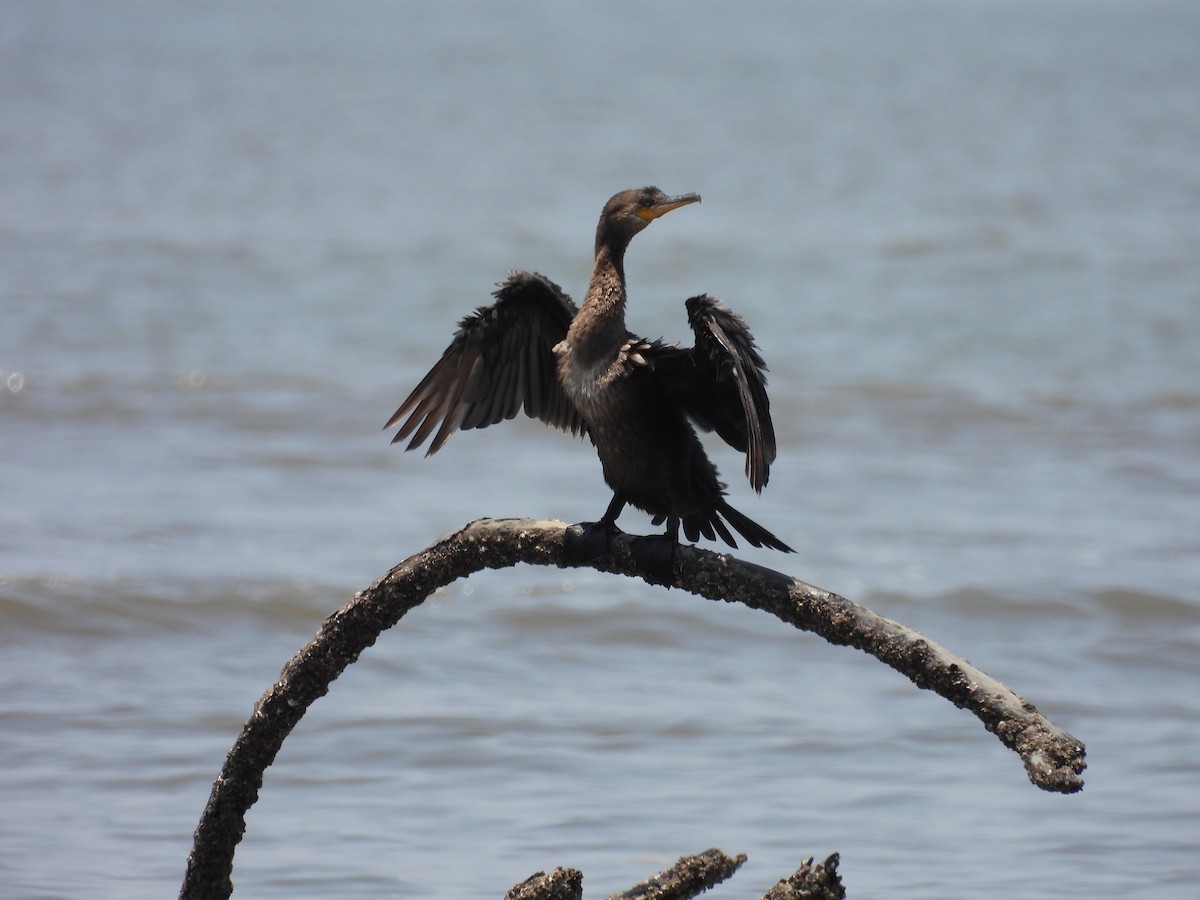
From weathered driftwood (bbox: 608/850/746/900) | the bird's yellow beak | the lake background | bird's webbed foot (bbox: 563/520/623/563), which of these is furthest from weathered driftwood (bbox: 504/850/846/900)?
the bird's yellow beak

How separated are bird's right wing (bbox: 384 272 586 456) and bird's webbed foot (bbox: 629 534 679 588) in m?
0.70

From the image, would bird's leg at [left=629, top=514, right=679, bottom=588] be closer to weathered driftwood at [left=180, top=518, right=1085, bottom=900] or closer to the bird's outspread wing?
weathered driftwood at [left=180, top=518, right=1085, bottom=900]

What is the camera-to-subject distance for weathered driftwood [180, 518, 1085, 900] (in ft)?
10.2

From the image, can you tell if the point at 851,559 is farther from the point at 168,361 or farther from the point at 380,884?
the point at 168,361

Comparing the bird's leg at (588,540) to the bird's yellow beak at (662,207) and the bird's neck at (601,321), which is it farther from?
the bird's yellow beak at (662,207)

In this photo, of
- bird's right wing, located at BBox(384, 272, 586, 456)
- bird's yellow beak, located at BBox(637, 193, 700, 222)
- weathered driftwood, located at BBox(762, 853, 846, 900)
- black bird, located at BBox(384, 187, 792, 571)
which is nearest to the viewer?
weathered driftwood, located at BBox(762, 853, 846, 900)

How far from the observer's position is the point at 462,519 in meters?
9.08

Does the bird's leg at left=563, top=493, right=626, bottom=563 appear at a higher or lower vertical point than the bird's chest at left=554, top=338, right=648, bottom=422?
lower

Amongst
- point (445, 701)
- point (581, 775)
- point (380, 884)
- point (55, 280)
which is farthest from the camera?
point (55, 280)

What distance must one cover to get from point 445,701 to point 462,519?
8.25 ft

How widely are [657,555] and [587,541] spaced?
0.16m

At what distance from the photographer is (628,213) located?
4227 millimetres

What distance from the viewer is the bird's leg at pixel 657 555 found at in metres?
3.56

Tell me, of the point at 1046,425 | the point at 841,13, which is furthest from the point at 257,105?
the point at 841,13
